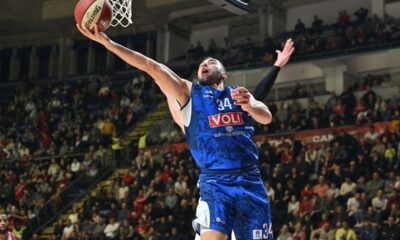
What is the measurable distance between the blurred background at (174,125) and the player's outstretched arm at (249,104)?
375 cm

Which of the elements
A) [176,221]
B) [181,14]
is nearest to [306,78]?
[181,14]

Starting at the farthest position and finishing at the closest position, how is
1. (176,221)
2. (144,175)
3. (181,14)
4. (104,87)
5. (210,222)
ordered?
(181,14) < (104,87) < (144,175) < (176,221) < (210,222)

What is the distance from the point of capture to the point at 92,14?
5.55 metres

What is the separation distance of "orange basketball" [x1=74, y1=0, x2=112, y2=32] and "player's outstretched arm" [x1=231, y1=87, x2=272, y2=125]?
1395 mm

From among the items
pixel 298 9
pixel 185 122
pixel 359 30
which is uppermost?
pixel 298 9

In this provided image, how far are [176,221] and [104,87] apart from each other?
1316 centimetres

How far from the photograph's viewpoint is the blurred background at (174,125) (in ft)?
50.5

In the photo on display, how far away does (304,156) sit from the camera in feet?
56.0

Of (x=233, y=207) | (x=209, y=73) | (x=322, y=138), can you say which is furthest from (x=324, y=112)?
(x=233, y=207)

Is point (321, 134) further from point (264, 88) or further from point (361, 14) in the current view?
point (264, 88)

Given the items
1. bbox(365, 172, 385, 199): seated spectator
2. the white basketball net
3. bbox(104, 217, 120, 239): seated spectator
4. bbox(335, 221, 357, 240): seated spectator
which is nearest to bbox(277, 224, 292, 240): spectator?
bbox(335, 221, 357, 240): seated spectator

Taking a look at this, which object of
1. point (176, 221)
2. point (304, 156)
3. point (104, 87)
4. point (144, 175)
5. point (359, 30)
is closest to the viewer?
point (176, 221)

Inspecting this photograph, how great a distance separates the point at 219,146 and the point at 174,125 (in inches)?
662

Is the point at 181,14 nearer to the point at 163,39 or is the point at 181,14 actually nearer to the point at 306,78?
the point at 163,39
